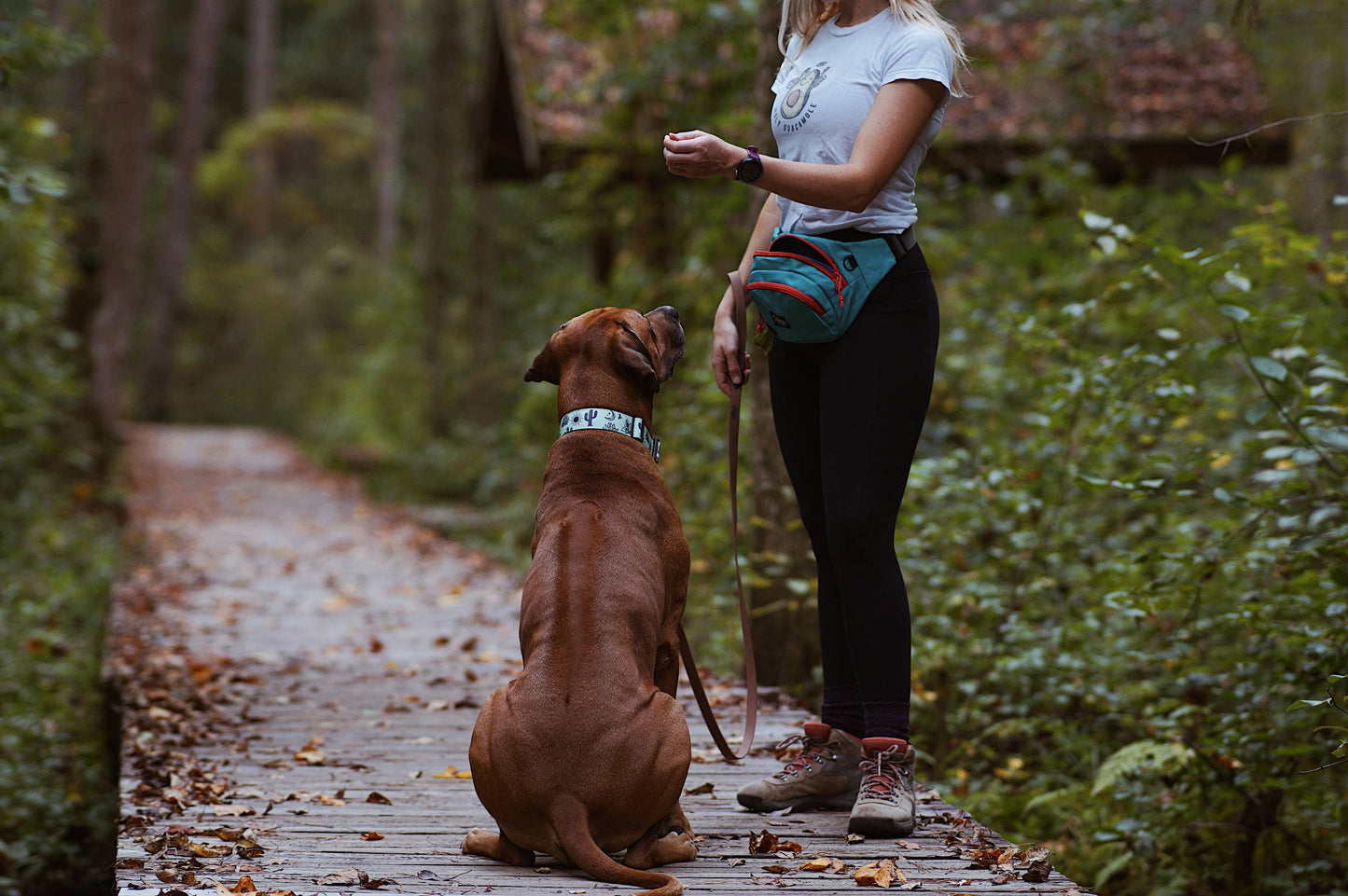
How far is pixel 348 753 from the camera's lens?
4.47 m

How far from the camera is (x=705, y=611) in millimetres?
7293

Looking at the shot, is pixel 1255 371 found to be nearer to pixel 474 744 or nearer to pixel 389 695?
pixel 474 744

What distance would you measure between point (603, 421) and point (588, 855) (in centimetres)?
114

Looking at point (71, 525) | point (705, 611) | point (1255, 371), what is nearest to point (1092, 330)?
point (705, 611)

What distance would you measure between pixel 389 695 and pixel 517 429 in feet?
21.7

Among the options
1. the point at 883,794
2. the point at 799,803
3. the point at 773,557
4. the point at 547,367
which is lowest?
the point at 799,803

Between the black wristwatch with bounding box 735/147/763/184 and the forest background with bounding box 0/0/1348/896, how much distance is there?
151 cm

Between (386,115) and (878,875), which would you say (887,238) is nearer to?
(878,875)

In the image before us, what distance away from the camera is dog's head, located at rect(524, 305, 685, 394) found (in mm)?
3262

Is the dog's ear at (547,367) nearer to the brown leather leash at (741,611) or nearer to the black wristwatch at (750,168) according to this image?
the brown leather leash at (741,611)

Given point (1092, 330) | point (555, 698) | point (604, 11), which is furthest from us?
point (604, 11)

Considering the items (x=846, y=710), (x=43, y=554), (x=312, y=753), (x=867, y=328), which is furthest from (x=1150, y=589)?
(x=43, y=554)

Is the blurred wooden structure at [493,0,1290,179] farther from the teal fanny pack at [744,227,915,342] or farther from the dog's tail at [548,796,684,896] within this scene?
the dog's tail at [548,796,684,896]

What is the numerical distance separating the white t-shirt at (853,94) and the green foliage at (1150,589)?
1506mm
